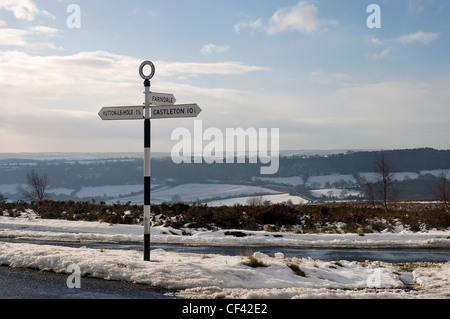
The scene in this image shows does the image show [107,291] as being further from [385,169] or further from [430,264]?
[385,169]

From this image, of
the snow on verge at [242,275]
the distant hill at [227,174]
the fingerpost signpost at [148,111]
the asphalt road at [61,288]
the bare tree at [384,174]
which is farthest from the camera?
the distant hill at [227,174]

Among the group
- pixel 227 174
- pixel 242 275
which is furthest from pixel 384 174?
pixel 227 174

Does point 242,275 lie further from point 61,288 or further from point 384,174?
point 384,174

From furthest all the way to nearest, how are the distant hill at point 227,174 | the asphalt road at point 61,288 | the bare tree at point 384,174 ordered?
1. the distant hill at point 227,174
2. the bare tree at point 384,174
3. the asphalt road at point 61,288

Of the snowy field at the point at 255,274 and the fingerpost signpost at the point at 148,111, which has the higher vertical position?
the fingerpost signpost at the point at 148,111

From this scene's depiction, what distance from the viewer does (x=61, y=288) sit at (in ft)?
25.1

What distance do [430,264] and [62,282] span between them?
8721mm

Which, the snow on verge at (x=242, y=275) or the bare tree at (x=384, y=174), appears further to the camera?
the bare tree at (x=384, y=174)

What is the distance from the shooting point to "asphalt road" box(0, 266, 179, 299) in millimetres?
7145

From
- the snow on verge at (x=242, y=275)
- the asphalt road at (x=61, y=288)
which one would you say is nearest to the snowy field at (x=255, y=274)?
the snow on verge at (x=242, y=275)

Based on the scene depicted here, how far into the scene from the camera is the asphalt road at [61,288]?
23.4 ft

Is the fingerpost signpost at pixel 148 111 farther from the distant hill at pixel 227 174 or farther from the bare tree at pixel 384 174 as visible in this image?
the distant hill at pixel 227 174

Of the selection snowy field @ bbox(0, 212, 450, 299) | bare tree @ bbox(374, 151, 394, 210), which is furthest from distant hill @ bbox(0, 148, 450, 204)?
snowy field @ bbox(0, 212, 450, 299)

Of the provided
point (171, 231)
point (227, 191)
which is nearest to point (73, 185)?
point (227, 191)
